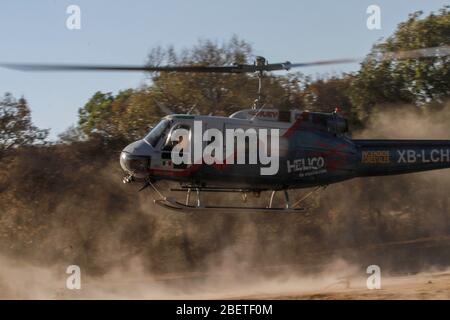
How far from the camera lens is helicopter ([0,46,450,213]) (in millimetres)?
15992

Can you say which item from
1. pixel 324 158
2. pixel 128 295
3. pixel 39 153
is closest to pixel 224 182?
pixel 324 158

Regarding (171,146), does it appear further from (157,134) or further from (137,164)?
(137,164)

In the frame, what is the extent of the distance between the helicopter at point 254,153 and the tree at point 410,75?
391 inches

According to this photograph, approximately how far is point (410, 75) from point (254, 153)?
12.7 meters

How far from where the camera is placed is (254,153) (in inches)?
635

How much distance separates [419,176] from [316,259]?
15.6 feet

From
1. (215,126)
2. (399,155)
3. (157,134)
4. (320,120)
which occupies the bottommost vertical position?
(399,155)

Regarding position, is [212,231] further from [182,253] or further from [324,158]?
[324,158]

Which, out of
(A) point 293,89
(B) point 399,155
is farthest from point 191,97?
(B) point 399,155

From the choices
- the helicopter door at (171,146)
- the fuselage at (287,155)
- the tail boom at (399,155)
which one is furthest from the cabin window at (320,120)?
the helicopter door at (171,146)

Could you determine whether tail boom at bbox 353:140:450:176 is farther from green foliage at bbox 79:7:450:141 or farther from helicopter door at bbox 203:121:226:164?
green foliage at bbox 79:7:450:141

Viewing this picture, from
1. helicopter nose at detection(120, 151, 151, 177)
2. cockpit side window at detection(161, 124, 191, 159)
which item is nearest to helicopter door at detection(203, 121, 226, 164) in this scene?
cockpit side window at detection(161, 124, 191, 159)

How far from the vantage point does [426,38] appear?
2706cm

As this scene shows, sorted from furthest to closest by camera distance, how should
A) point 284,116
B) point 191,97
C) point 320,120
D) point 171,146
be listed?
1. point 191,97
2. point 320,120
3. point 284,116
4. point 171,146
